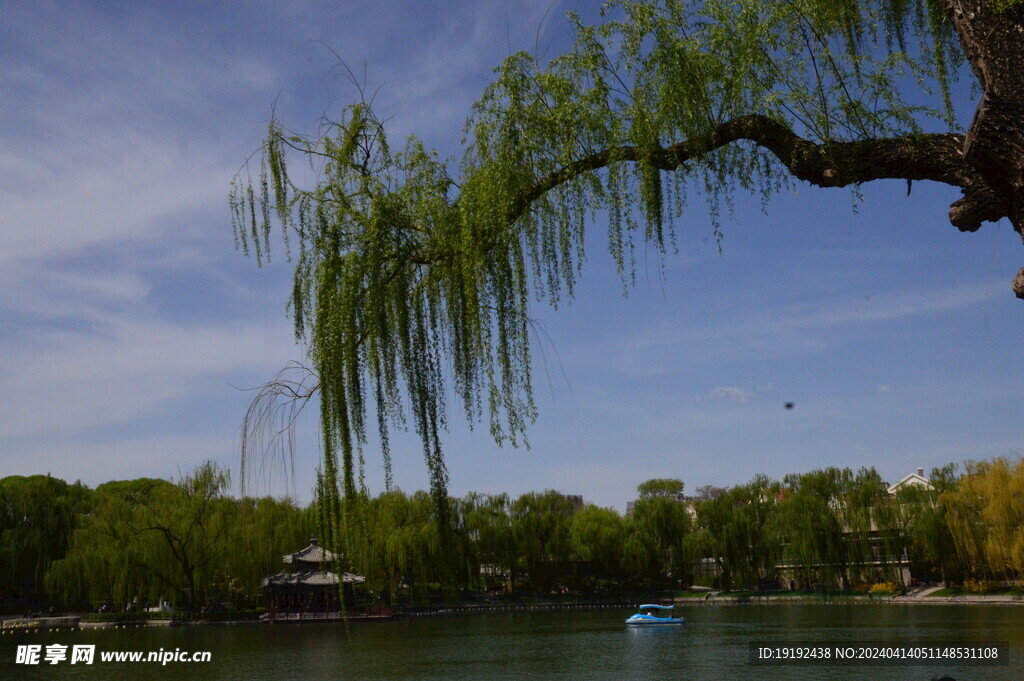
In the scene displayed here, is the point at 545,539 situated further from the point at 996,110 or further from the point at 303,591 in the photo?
the point at 996,110

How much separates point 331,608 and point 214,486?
6.06 metres

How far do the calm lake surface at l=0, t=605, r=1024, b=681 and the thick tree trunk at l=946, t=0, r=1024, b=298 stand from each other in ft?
47.7

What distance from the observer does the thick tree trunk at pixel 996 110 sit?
207cm

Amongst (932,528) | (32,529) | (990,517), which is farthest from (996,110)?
(32,529)

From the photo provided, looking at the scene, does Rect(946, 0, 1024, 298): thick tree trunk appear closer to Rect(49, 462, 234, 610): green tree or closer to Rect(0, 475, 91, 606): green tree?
Rect(49, 462, 234, 610): green tree

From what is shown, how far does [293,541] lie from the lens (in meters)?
31.0

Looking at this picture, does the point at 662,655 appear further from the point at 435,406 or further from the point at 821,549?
the point at 435,406

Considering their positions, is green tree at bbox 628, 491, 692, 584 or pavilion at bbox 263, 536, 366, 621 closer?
pavilion at bbox 263, 536, 366, 621

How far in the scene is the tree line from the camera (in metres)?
28.5

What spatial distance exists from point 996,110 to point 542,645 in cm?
2132

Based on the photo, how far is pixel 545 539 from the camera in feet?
123

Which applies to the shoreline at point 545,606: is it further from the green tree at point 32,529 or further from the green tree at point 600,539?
the green tree at point 32,529

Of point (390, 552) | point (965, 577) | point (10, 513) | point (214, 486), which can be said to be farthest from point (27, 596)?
point (965, 577)

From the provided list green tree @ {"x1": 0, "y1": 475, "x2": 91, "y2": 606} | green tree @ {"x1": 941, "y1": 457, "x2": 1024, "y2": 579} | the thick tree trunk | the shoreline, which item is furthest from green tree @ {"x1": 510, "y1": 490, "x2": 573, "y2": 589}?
the thick tree trunk
